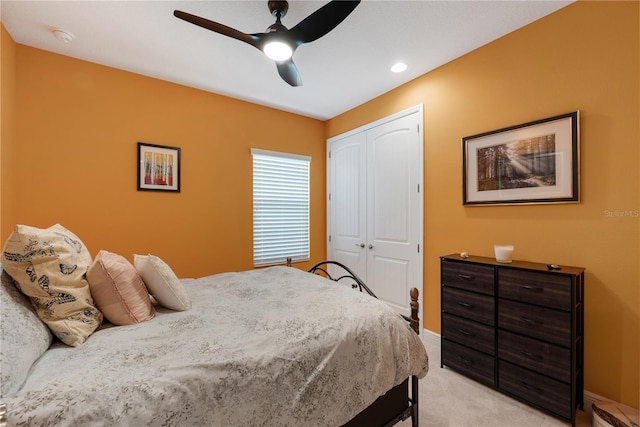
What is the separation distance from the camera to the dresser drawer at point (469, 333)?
208 cm

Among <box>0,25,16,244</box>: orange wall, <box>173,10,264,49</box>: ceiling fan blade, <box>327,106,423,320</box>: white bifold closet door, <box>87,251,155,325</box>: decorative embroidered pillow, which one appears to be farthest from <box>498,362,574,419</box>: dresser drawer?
<box>0,25,16,244</box>: orange wall

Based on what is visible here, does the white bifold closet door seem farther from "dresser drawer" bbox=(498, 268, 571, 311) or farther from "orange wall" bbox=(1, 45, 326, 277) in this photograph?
"orange wall" bbox=(1, 45, 326, 277)

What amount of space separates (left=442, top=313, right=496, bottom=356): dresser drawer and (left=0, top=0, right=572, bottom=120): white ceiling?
7.72 ft

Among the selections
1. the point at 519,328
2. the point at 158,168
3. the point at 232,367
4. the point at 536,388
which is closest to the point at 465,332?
the point at 519,328

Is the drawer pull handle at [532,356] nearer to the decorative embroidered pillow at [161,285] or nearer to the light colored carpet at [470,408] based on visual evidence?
the light colored carpet at [470,408]

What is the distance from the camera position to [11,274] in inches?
45.5

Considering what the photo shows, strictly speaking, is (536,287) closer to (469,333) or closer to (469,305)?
(469,305)

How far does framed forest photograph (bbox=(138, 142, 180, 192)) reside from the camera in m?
2.89

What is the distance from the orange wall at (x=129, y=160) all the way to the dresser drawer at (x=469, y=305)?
7.77 feet

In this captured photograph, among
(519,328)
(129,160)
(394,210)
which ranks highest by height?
(129,160)

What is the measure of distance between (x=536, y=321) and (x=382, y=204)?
1.89 metres

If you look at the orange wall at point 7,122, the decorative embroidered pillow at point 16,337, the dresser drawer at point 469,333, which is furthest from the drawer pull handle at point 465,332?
the orange wall at point 7,122

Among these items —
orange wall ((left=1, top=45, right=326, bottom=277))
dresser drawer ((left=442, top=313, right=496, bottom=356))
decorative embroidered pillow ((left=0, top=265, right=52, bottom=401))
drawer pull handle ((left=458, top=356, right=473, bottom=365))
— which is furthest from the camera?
orange wall ((left=1, top=45, right=326, bottom=277))

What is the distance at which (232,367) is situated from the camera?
3.42 feet
